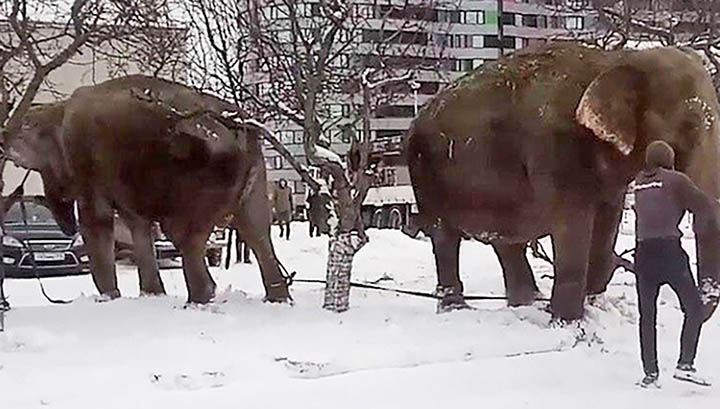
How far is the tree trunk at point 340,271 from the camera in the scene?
1207 centimetres

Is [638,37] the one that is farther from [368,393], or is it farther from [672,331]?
[368,393]

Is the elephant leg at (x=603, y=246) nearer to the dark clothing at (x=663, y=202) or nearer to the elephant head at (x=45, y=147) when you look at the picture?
the dark clothing at (x=663, y=202)

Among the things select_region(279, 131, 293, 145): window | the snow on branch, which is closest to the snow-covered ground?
the snow on branch

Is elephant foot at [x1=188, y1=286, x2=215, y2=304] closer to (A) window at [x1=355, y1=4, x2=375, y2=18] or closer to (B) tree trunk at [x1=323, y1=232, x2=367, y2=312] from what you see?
(B) tree trunk at [x1=323, y1=232, x2=367, y2=312]

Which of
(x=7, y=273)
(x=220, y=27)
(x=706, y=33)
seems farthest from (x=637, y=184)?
(x=7, y=273)

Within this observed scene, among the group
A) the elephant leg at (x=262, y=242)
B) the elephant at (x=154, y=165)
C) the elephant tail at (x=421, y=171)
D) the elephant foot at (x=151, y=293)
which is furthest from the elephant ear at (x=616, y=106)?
the elephant foot at (x=151, y=293)

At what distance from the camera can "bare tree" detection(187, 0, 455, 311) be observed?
12.1m

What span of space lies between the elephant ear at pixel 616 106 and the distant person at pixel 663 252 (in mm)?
1413

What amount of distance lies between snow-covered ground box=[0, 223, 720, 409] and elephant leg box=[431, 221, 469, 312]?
273 millimetres

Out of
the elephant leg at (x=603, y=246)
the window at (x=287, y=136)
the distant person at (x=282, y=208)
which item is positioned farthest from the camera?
the distant person at (x=282, y=208)

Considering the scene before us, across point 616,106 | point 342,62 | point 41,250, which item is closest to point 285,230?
point 41,250

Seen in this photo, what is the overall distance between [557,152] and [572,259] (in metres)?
0.97

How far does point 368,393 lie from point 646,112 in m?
3.66

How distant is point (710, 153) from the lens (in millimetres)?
9875
